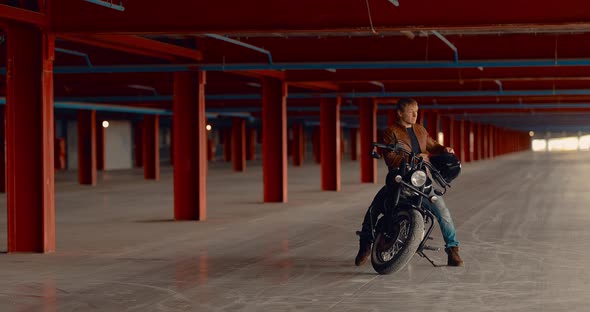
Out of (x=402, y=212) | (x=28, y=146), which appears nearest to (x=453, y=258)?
(x=402, y=212)

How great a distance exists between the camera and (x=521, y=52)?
19.5 metres

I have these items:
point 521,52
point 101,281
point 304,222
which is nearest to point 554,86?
point 521,52

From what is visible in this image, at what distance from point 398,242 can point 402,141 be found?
3.84ft

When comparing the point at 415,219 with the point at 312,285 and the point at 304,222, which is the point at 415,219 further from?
the point at 304,222

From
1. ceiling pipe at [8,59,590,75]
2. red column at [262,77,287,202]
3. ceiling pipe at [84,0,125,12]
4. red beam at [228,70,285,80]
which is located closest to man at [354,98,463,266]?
ceiling pipe at [84,0,125,12]

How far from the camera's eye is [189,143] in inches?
778

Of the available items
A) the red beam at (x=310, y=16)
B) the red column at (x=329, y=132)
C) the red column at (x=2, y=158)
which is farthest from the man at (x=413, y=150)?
the red column at (x=2, y=158)

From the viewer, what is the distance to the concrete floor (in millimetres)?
9289

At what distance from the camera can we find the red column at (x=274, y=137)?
25281 millimetres

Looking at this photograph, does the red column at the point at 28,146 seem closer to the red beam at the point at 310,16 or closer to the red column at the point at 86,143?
the red beam at the point at 310,16

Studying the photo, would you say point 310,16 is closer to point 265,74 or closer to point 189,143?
point 189,143

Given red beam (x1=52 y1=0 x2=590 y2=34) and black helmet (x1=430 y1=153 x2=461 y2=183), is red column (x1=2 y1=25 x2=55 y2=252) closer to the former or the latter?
red beam (x1=52 y1=0 x2=590 y2=34)

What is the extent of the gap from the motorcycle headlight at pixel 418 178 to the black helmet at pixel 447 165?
38 cm

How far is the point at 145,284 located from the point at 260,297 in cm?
164
